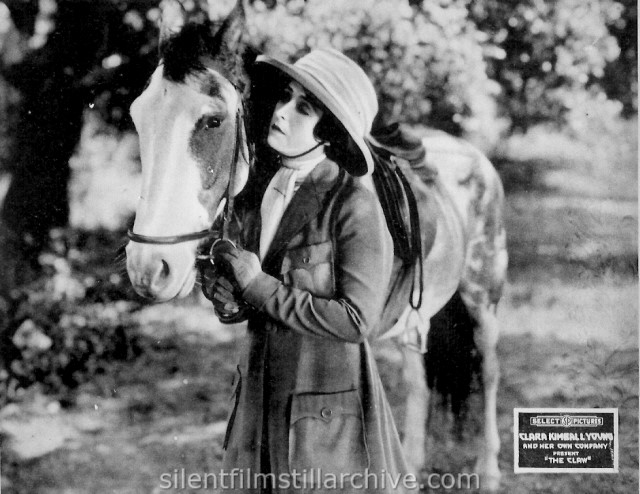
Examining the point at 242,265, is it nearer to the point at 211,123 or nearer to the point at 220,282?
the point at 220,282

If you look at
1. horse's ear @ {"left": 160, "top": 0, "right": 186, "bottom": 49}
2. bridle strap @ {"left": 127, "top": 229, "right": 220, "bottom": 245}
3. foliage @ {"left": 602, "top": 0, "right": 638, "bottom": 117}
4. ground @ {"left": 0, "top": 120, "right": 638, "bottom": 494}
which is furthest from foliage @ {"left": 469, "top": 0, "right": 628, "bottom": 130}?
bridle strap @ {"left": 127, "top": 229, "right": 220, "bottom": 245}

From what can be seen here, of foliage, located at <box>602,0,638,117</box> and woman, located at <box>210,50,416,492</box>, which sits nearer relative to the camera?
woman, located at <box>210,50,416,492</box>

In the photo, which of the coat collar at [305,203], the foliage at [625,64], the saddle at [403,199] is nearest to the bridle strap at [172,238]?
the coat collar at [305,203]

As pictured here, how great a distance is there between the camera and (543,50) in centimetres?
247

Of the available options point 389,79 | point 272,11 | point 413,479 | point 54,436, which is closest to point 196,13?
point 272,11

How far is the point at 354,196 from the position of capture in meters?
2.35

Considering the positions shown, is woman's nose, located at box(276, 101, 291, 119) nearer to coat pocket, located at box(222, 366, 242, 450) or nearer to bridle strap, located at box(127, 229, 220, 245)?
bridle strap, located at box(127, 229, 220, 245)

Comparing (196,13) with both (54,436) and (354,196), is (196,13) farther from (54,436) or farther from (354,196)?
(54,436)

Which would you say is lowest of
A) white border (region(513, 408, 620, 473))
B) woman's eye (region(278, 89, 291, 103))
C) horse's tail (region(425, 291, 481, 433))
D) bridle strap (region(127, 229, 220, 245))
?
white border (region(513, 408, 620, 473))

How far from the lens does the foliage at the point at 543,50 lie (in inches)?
97.0

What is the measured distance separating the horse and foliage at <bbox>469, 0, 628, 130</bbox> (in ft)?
0.85

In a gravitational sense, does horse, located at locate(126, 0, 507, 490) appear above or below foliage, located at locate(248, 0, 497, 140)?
below

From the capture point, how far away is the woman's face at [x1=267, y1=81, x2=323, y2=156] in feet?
7.75

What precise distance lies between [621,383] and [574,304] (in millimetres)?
319
